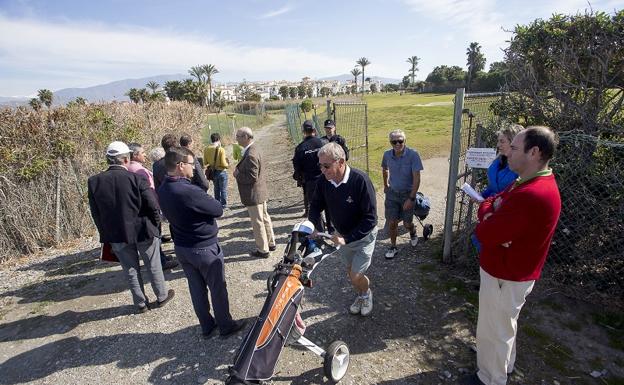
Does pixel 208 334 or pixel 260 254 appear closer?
pixel 208 334

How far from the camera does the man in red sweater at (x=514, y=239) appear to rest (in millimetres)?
2252

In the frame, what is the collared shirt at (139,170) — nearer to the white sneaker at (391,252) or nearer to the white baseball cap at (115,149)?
the white baseball cap at (115,149)

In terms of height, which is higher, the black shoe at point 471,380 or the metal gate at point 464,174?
the metal gate at point 464,174

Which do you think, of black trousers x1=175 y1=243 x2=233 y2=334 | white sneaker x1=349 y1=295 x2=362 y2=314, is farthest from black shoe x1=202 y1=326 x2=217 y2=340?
white sneaker x1=349 y1=295 x2=362 y2=314

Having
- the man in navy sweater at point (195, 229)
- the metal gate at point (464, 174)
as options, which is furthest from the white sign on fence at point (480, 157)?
the man in navy sweater at point (195, 229)

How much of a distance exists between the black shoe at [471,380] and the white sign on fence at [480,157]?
7.48 feet

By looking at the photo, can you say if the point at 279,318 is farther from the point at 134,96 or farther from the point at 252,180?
the point at 134,96

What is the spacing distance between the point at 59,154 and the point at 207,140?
1083cm

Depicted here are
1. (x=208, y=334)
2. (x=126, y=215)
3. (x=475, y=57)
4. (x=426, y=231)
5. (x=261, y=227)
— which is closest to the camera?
(x=208, y=334)

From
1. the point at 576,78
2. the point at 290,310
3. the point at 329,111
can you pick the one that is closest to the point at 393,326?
the point at 290,310

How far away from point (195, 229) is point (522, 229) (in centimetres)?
Answer: 290

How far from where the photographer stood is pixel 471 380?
→ 3.06 metres

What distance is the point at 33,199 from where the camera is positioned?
21.7ft

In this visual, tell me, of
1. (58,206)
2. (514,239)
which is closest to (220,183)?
(58,206)
